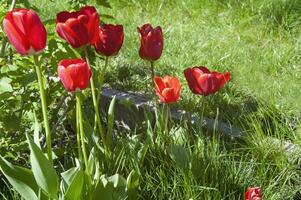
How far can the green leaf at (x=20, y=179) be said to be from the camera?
1.86 meters

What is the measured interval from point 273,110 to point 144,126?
624 mm

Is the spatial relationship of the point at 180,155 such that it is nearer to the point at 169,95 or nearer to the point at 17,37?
the point at 169,95

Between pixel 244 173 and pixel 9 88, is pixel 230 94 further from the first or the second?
pixel 9 88

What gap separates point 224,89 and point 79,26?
1.57 meters

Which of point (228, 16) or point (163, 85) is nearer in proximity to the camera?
point (163, 85)

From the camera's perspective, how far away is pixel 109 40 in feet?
6.67

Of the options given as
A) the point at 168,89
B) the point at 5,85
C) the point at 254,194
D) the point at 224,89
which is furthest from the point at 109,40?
the point at 224,89

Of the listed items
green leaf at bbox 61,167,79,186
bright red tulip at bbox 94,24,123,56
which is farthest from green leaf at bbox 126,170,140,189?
bright red tulip at bbox 94,24,123,56

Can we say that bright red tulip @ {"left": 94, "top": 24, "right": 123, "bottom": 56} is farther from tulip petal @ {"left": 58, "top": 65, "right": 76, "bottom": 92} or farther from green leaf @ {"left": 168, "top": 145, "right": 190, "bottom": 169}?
green leaf @ {"left": 168, "top": 145, "right": 190, "bottom": 169}

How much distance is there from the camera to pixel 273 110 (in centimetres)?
293

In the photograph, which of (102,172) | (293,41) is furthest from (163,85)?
(293,41)

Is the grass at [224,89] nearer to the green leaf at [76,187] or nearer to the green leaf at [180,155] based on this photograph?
the green leaf at [180,155]

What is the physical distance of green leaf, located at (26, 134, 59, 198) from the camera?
1.79m

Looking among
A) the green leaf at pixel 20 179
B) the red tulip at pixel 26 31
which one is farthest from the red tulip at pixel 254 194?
the red tulip at pixel 26 31
